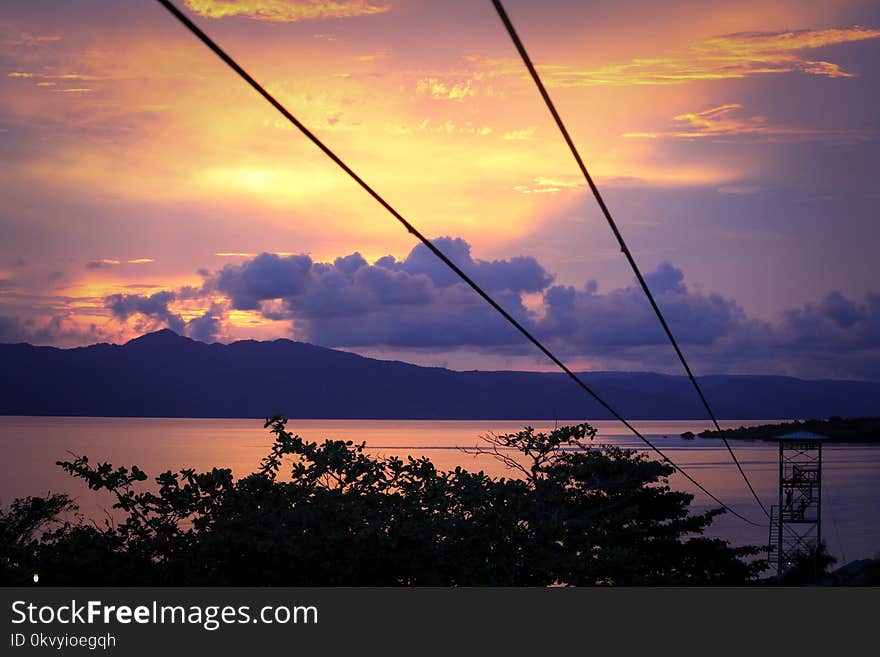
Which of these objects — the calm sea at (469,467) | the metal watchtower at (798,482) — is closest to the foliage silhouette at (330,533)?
the metal watchtower at (798,482)

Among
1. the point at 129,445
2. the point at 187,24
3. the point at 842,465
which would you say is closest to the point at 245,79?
the point at 187,24

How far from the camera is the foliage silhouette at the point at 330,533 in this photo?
919 cm

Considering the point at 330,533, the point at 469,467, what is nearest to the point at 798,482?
the point at 330,533

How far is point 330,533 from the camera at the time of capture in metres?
9.20

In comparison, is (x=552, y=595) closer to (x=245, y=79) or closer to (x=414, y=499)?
(x=414, y=499)

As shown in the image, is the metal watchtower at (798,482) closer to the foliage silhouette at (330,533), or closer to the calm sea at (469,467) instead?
the calm sea at (469,467)

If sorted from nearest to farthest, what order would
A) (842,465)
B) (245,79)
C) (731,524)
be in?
(245,79) → (731,524) → (842,465)

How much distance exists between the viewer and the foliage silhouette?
919 cm

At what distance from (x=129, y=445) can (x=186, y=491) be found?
12518cm

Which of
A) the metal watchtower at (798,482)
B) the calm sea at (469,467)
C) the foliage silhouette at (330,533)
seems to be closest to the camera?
the foliage silhouette at (330,533)

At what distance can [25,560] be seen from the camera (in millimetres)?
9266

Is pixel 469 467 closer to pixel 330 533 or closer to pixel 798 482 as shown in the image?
pixel 798 482

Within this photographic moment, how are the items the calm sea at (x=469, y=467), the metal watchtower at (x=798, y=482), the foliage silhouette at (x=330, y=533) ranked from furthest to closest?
the calm sea at (x=469, y=467), the metal watchtower at (x=798, y=482), the foliage silhouette at (x=330, y=533)

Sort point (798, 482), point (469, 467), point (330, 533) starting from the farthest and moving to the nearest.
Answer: point (469, 467)
point (798, 482)
point (330, 533)
